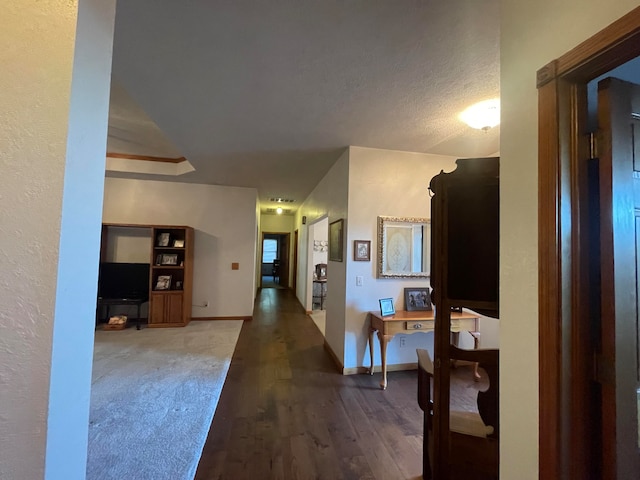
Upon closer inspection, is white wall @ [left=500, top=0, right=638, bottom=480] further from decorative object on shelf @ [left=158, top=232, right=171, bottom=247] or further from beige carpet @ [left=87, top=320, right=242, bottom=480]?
decorative object on shelf @ [left=158, top=232, right=171, bottom=247]

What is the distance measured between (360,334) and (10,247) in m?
3.00

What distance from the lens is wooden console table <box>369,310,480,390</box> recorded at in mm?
2943

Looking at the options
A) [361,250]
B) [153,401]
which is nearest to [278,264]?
[361,250]

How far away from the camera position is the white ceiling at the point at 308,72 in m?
1.42

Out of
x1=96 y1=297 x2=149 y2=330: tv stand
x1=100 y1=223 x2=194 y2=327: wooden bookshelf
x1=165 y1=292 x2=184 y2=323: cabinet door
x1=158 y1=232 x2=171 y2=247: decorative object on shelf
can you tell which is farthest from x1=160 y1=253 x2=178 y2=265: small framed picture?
x1=96 y1=297 x2=149 y2=330: tv stand

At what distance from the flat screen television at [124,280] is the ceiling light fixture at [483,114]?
513 cm

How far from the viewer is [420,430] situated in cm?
220

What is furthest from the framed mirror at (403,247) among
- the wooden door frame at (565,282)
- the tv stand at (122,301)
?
the tv stand at (122,301)

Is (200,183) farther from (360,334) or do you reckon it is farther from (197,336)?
(360,334)

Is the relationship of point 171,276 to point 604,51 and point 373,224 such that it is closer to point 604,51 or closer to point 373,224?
point 373,224

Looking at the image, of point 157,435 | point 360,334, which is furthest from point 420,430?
point 157,435

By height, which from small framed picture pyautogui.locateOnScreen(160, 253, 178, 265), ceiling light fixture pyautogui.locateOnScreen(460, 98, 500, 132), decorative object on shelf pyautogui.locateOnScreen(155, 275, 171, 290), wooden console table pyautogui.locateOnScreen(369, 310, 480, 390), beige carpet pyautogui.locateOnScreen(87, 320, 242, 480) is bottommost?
beige carpet pyautogui.locateOnScreen(87, 320, 242, 480)

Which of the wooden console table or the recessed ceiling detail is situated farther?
the recessed ceiling detail

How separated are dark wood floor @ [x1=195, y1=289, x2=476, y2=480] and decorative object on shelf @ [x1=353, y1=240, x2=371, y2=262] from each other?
51.4 inches
